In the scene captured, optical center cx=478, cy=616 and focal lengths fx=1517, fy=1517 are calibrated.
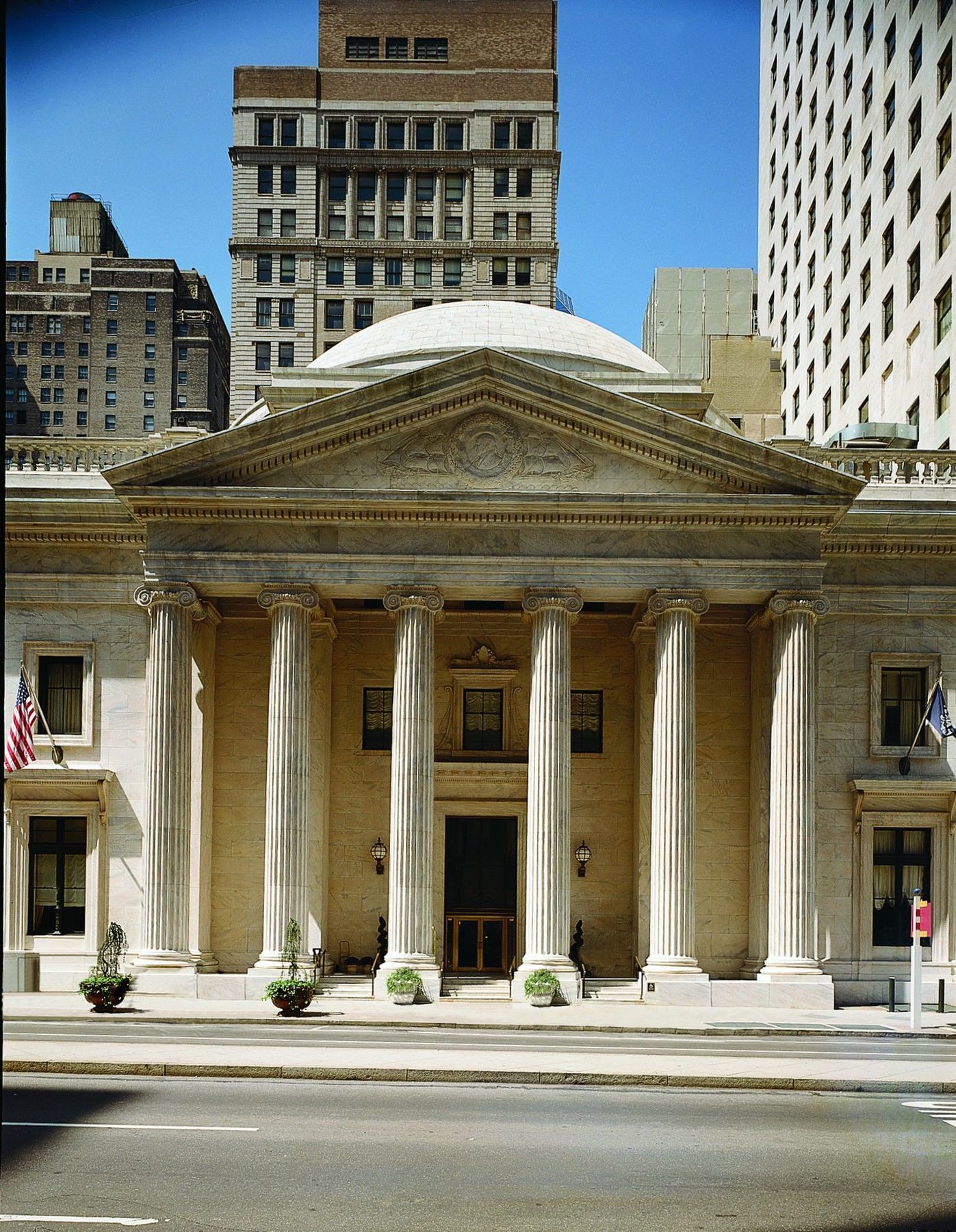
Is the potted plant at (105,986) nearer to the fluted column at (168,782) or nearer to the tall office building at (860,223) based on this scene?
the fluted column at (168,782)

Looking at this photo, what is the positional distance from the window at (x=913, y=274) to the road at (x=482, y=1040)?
115 feet

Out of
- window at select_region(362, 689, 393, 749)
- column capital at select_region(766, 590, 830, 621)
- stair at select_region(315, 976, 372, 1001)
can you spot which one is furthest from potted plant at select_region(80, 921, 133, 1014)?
column capital at select_region(766, 590, 830, 621)

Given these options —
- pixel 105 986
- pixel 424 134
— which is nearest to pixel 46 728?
pixel 105 986

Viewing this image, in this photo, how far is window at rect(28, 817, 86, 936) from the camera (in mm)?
46000

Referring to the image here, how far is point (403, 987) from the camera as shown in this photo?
4041cm

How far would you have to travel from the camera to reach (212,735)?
154 ft

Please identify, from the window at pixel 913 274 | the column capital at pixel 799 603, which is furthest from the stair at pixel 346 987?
the window at pixel 913 274

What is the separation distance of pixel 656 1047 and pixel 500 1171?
15542 mm

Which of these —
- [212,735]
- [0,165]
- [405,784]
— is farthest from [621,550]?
[0,165]

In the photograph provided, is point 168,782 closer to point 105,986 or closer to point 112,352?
point 105,986

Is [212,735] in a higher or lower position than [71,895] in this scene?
higher

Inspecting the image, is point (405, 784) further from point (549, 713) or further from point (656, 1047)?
point (656, 1047)

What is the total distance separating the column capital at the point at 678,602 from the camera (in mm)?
43219

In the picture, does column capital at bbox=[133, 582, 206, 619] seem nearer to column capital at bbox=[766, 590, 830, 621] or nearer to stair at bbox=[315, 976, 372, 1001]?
stair at bbox=[315, 976, 372, 1001]
